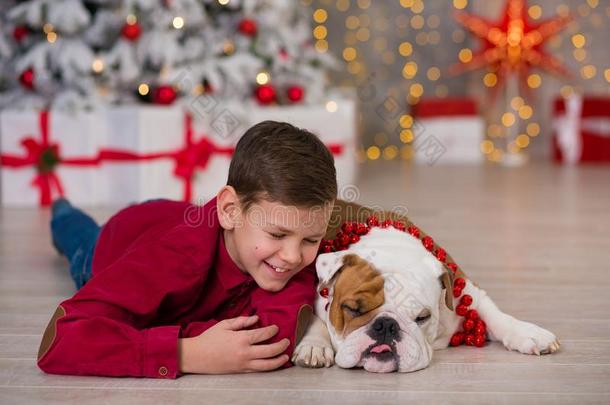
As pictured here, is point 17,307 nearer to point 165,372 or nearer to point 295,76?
point 165,372

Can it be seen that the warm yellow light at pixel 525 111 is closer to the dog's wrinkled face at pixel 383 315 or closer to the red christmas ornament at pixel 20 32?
the red christmas ornament at pixel 20 32

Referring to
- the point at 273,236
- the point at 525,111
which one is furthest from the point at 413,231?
the point at 525,111

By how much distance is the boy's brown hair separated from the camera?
5.46 ft

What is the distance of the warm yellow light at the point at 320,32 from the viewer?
693 centimetres

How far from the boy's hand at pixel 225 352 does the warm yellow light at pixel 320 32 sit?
5489mm

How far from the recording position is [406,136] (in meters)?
6.97

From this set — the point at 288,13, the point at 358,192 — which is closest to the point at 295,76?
the point at 288,13

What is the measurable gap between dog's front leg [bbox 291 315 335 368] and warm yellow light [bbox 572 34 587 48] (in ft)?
19.0

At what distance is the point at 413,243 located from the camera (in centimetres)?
185

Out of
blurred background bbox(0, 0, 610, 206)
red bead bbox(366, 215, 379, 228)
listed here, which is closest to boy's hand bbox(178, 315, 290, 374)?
red bead bbox(366, 215, 379, 228)

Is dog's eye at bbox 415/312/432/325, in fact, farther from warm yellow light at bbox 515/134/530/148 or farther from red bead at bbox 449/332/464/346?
warm yellow light at bbox 515/134/530/148

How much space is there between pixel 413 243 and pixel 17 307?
1.09m

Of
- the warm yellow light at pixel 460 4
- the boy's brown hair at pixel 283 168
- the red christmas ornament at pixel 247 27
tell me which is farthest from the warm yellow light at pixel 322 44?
the boy's brown hair at pixel 283 168

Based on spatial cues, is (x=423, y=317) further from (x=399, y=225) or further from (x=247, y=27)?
(x=247, y=27)
